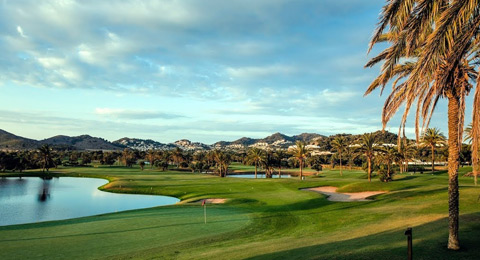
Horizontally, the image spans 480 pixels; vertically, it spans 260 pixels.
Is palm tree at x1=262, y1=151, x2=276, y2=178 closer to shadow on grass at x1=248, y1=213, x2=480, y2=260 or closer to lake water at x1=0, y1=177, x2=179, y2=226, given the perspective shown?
lake water at x1=0, y1=177, x2=179, y2=226

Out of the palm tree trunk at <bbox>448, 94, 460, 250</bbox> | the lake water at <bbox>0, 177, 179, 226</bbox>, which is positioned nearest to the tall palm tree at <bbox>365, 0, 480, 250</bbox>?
the palm tree trunk at <bbox>448, 94, 460, 250</bbox>

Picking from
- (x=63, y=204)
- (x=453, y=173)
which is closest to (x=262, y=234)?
(x=453, y=173)

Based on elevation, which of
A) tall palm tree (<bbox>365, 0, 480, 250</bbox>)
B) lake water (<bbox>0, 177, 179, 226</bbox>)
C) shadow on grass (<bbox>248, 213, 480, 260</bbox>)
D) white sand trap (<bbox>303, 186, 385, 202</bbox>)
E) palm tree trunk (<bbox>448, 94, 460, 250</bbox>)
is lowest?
lake water (<bbox>0, 177, 179, 226</bbox>)

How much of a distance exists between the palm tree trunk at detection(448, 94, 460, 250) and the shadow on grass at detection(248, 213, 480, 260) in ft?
2.01

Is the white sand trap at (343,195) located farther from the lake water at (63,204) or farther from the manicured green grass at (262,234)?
the lake water at (63,204)

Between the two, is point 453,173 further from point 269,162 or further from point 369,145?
point 269,162

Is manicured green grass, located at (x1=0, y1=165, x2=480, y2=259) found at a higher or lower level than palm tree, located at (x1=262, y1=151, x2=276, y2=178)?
lower

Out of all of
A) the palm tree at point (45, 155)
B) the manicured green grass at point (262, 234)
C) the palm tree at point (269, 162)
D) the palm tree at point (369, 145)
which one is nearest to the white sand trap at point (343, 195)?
the manicured green grass at point (262, 234)

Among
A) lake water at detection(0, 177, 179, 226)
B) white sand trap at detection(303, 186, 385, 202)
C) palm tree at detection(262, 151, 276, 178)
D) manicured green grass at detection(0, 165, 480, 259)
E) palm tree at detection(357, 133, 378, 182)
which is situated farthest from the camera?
palm tree at detection(262, 151, 276, 178)

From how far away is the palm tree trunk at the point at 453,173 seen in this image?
A: 13.8m

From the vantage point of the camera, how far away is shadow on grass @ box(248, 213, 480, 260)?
532 inches

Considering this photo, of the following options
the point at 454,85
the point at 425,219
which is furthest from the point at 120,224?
the point at 454,85

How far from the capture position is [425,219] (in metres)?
22.3

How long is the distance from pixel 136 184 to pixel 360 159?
112m
